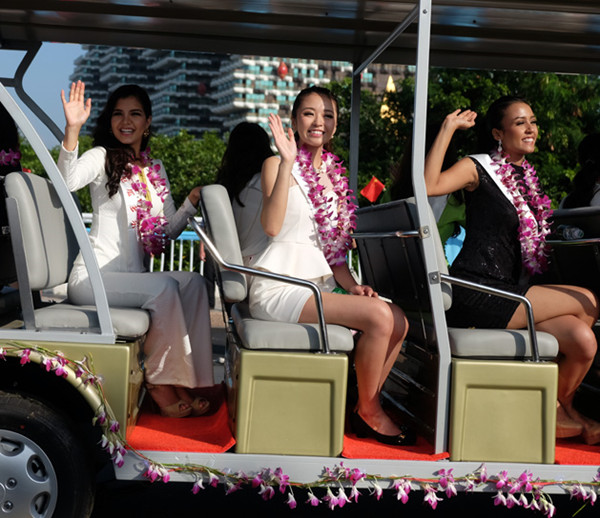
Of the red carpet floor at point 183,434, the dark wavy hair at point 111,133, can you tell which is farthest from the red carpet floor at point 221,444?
the dark wavy hair at point 111,133

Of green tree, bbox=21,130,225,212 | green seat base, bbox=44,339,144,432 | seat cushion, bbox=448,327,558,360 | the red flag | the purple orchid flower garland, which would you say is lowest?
the purple orchid flower garland

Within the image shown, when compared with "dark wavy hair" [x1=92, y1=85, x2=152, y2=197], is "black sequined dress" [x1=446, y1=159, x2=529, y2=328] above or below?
below

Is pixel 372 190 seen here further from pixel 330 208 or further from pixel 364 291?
pixel 364 291

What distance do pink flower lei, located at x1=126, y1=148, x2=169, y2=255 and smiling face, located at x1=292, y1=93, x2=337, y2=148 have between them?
713 mm

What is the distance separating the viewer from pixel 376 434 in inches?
126


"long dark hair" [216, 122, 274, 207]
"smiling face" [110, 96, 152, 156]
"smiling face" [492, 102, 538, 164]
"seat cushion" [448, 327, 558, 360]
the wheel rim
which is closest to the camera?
the wheel rim

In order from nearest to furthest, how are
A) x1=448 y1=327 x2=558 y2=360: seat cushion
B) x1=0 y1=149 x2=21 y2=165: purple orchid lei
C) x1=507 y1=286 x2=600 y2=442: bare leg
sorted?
x1=448 y1=327 x2=558 y2=360: seat cushion, x1=507 y1=286 x2=600 y2=442: bare leg, x1=0 y1=149 x2=21 y2=165: purple orchid lei

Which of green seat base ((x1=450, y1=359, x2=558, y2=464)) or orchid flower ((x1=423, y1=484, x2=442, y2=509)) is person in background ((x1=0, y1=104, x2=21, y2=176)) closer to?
green seat base ((x1=450, y1=359, x2=558, y2=464))

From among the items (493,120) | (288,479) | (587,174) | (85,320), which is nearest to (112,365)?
(85,320)

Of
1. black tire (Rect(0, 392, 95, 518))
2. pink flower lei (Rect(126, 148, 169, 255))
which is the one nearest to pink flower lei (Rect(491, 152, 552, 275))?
pink flower lei (Rect(126, 148, 169, 255))

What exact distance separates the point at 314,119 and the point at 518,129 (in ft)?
2.96

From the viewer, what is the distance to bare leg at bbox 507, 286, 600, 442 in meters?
3.32

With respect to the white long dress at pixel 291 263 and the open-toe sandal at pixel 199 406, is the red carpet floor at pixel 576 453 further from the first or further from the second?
the open-toe sandal at pixel 199 406

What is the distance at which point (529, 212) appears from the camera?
141 inches
